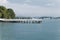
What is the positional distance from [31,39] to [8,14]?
47872mm

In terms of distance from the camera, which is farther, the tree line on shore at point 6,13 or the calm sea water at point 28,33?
the tree line on shore at point 6,13

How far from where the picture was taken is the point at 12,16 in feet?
260

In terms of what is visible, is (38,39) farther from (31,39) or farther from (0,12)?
(0,12)

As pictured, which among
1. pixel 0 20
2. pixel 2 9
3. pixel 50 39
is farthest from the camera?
pixel 2 9

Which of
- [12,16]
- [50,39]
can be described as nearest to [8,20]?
[12,16]

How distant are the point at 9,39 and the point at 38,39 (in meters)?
3.70

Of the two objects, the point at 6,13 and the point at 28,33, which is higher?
the point at 6,13

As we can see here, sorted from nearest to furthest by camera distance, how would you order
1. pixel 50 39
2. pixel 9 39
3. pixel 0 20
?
pixel 9 39
pixel 50 39
pixel 0 20

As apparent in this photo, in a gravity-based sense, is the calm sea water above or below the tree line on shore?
below

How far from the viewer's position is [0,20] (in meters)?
69.8

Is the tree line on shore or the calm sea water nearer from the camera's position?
the calm sea water

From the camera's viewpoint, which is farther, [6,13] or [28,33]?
[6,13]

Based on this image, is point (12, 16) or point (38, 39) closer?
point (38, 39)

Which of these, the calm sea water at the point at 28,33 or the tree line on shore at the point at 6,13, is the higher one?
the tree line on shore at the point at 6,13
